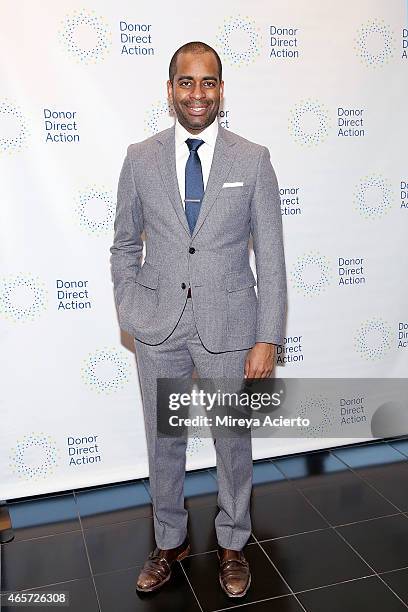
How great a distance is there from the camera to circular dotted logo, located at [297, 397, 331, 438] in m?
3.52

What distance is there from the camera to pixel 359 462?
11.2ft

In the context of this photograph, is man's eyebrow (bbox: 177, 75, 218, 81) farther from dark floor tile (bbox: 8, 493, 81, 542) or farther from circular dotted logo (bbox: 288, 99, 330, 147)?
dark floor tile (bbox: 8, 493, 81, 542)

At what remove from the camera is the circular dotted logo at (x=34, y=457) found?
3.09 meters

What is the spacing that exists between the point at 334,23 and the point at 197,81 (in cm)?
127

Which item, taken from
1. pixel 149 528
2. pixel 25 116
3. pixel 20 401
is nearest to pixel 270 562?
pixel 149 528

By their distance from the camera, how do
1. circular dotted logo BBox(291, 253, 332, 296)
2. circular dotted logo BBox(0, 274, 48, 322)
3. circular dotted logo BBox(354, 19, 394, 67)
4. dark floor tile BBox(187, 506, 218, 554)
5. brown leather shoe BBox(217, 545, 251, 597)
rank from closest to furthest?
brown leather shoe BBox(217, 545, 251, 597), dark floor tile BBox(187, 506, 218, 554), circular dotted logo BBox(0, 274, 48, 322), circular dotted logo BBox(354, 19, 394, 67), circular dotted logo BBox(291, 253, 332, 296)

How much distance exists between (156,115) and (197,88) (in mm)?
817

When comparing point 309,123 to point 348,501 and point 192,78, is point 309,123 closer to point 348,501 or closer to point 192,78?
point 192,78

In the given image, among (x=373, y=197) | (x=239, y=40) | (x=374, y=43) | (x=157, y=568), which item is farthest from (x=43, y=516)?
(x=374, y=43)

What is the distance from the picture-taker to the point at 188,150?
7.62 feet

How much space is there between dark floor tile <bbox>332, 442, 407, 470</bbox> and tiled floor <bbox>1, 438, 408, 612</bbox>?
1 cm

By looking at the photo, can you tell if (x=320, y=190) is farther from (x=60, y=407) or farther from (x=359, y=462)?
(x=60, y=407)

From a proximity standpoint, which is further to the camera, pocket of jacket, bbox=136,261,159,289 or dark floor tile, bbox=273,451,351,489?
dark floor tile, bbox=273,451,351,489

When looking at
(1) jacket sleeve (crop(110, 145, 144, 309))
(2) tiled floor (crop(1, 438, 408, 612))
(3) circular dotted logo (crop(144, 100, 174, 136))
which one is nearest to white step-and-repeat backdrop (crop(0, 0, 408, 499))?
(3) circular dotted logo (crop(144, 100, 174, 136))
